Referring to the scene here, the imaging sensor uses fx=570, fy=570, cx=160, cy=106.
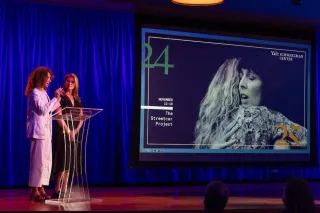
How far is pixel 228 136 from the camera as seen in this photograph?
315 inches

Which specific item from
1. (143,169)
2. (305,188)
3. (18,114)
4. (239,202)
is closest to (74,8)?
(18,114)

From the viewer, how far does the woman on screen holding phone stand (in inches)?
193

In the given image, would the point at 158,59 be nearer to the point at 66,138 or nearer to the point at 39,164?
the point at 66,138

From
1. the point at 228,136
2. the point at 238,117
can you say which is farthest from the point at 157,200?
the point at 238,117

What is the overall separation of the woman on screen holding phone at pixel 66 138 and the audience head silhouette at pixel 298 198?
275 centimetres

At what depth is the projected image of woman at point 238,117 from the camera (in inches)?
311

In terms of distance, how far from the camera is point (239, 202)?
18.2ft

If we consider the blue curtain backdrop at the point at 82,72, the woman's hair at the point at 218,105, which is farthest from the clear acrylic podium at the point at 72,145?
the woman's hair at the point at 218,105

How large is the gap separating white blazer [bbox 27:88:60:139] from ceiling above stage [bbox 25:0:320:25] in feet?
8.11

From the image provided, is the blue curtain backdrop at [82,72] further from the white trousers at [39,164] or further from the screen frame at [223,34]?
the white trousers at [39,164]

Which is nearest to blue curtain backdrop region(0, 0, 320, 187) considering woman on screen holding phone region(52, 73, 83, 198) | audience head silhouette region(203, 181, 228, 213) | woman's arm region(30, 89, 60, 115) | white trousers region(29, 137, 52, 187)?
woman on screen holding phone region(52, 73, 83, 198)

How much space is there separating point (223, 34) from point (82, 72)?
211 cm

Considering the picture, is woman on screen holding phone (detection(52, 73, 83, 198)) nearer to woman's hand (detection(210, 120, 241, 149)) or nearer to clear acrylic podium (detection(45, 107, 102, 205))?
clear acrylic podium (detection(45, 107, 102, 205))

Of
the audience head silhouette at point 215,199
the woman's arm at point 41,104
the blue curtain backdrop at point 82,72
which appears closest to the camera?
the audience head silhouette at point 215,199
